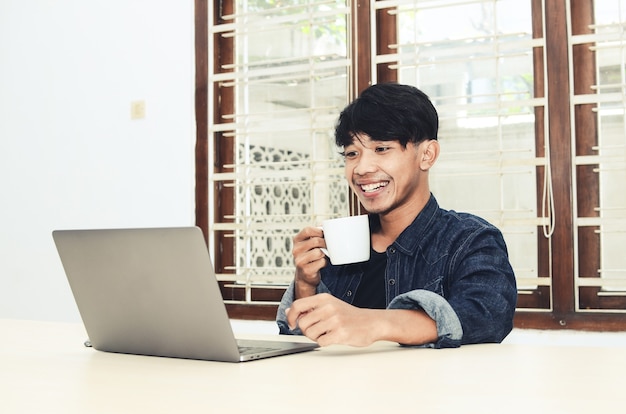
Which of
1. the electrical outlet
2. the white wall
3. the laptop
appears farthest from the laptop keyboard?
the electrical outlet

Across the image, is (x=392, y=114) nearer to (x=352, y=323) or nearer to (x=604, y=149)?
(x=352, y=323)

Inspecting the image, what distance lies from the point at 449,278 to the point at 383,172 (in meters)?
0.30

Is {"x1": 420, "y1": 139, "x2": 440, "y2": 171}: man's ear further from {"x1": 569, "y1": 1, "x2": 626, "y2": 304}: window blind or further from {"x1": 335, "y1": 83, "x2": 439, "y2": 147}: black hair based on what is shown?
{"x1": 569, "y1": 1, "x2": 626, "y2": 304}: window blind

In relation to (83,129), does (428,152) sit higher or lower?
lower

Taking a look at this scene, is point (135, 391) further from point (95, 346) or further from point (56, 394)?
point (95, 346)

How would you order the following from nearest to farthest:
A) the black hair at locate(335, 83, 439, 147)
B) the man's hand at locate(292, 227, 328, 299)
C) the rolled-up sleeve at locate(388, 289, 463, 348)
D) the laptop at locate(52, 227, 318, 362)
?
the laptop at locate(52, 227, 318, 362) < the rolled-up sleeve at locate(388, 289, 463, 348) < the man's hand at locate(292, 227, 328, 299) < the black hair at locate(335, 83, 439, 147)

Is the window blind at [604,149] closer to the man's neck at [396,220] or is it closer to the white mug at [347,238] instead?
the man's neck at [396,220]

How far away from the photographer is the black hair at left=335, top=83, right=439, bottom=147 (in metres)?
1.66

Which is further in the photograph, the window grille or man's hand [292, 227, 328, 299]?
the window grille

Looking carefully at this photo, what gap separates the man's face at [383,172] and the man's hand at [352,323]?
528 mm

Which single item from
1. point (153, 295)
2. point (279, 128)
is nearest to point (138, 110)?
point (279, 128)

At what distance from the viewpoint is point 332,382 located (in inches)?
33.0

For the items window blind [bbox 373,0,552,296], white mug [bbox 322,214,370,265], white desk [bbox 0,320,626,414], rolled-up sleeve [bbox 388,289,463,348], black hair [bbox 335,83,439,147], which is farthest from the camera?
window blind [bbox 373,0,552,296]

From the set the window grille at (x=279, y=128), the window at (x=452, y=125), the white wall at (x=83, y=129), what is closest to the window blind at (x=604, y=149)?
the window at (x=452, y=125)
